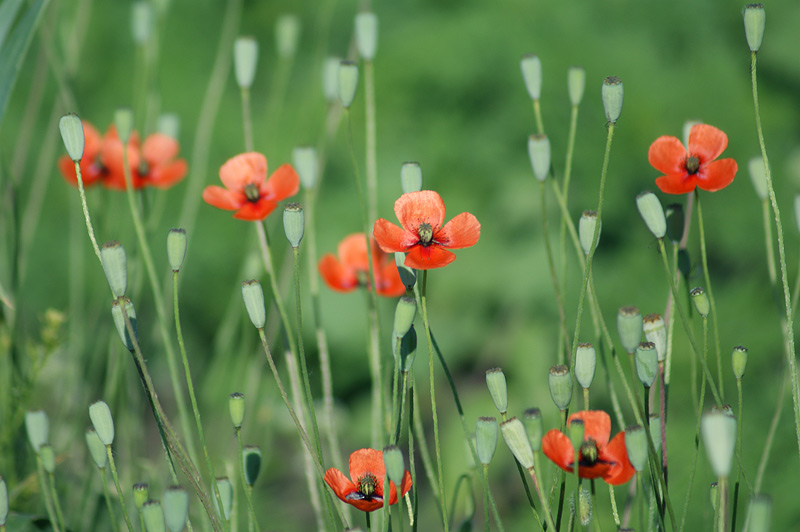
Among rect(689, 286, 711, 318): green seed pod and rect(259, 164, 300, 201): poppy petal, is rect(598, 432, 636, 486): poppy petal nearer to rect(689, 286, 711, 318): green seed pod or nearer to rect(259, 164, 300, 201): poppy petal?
rect(689, 286, 711, 318): green seed pod

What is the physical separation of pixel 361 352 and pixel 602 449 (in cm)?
79

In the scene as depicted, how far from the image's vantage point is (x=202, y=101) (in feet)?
4.69

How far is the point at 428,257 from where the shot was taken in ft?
1.60

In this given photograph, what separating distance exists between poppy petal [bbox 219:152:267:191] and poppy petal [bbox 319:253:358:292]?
0.08m

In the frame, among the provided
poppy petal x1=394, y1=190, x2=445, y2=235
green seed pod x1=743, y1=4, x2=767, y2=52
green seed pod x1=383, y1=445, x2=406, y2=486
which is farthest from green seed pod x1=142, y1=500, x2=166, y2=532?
green seed pod x1=743, y1=4, x2=767, y2=52

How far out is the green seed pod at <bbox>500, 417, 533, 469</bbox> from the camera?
16.6 inches

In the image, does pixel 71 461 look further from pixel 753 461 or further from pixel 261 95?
pixel 261 95

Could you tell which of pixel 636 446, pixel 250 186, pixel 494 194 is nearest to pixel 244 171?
pixel 250 186

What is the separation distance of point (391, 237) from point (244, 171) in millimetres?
157

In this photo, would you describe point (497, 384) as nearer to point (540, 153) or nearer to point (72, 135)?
point (540, 153)

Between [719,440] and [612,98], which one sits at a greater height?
[612,98]

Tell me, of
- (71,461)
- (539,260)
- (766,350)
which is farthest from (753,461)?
(71,461)

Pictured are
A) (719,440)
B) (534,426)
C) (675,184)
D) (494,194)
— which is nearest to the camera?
(719,440)

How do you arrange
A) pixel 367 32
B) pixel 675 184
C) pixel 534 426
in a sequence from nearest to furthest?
pixel 534 426 < pixel 675 184 < pixel 367 32
